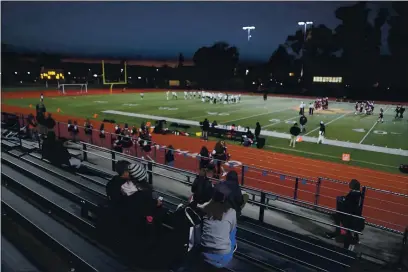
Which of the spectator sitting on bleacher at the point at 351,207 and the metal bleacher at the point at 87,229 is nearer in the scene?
the metal bleacher at the point at 87,229

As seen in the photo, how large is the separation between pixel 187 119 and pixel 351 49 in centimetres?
3383

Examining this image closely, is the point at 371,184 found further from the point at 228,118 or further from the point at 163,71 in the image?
the point at 163,71

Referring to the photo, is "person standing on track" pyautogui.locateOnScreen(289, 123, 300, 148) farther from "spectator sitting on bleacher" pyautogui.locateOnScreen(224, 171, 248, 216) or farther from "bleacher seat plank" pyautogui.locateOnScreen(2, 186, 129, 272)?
"bleacher seat plank" pyautogui.locateOnScreen(2, 186, 129, 272)

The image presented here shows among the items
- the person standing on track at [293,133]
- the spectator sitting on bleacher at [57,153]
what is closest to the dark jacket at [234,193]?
the spectator sitting on bleacher at [57,153]

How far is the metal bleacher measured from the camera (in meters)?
4.26

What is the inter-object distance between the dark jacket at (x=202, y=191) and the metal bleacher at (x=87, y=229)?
36.0 inches

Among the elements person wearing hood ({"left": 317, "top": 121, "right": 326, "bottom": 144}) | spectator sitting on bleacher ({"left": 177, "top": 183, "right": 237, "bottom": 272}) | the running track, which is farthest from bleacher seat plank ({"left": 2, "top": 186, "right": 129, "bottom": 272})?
person wearing hood ({"left": 317, "top": 121, "right": 326, "bottom": 144})

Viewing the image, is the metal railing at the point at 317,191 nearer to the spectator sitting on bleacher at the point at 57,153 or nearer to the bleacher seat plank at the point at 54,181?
the bleacher seat plank at the point at 54,181

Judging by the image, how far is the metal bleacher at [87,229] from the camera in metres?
4.26

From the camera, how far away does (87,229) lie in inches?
199

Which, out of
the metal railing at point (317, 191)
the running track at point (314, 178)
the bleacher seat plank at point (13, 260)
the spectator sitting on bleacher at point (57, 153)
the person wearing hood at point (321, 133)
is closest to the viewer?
the bleacher seat plank at point (13, 260)

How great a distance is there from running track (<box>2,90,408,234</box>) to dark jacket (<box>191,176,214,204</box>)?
11.6ft

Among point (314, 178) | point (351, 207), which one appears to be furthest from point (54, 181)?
point (314, 178)

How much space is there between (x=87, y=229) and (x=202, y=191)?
2137 millimetres
